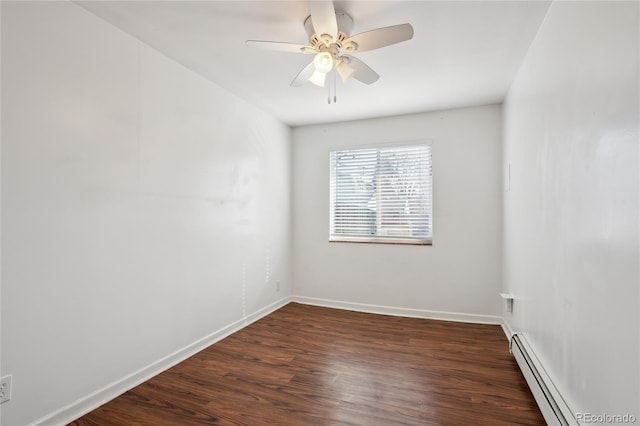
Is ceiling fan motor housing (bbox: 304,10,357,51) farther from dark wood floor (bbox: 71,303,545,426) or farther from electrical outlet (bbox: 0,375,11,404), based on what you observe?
electrical outlet (bbox: 0,375,11,404)

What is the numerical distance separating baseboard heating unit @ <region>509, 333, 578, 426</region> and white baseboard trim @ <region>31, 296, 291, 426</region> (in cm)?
260

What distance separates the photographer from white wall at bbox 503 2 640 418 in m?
1.14

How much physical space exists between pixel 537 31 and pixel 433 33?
0.70 metres

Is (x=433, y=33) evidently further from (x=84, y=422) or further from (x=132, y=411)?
(x=84, y=422)

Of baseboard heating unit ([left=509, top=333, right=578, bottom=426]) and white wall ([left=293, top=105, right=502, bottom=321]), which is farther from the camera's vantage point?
white wall ([left=293, top=105, right=502, bottom=321])

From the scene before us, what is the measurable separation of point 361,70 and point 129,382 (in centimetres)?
276

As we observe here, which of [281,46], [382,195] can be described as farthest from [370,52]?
[382,195]

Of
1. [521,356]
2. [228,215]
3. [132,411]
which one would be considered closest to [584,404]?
[521,356]

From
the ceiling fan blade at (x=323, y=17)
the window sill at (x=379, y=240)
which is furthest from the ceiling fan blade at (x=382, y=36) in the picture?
the window sill at (x=379, y=240)

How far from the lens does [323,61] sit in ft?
6.73

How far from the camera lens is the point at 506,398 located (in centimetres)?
210

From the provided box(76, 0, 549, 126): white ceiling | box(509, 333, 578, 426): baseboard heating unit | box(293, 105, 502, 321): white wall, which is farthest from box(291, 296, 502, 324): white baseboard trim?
box(76, 0, 549, 126): white ceiling

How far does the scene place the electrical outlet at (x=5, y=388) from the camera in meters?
1.58

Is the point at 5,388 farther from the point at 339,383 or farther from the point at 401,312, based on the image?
the point at 401,312
